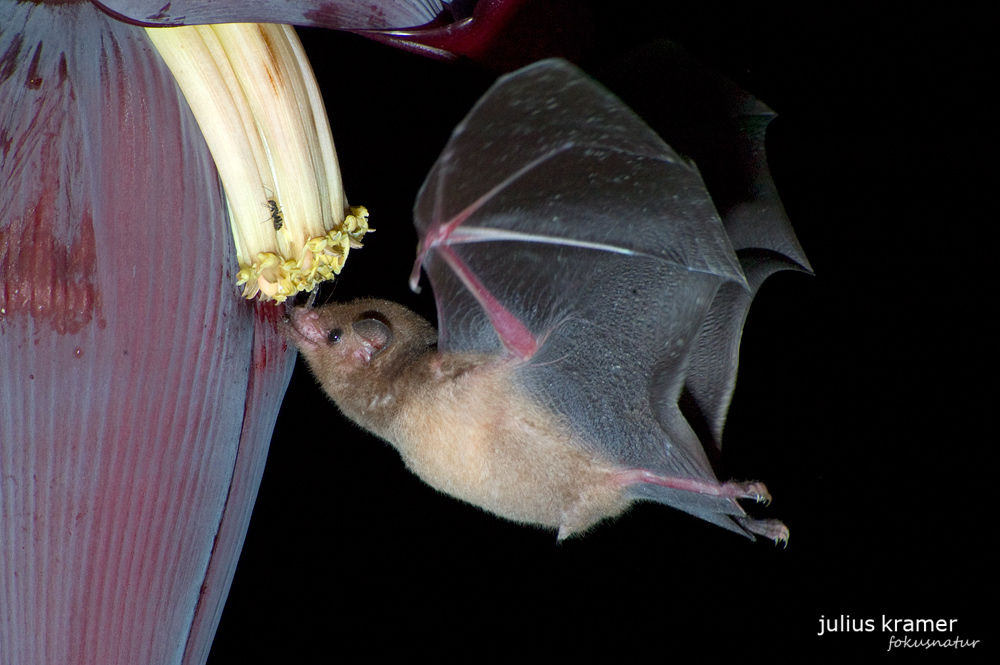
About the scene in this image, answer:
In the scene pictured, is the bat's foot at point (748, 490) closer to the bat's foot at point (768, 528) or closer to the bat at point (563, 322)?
the bat at point (563, 322)

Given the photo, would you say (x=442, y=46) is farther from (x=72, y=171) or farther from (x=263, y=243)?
(x=72, y=171)

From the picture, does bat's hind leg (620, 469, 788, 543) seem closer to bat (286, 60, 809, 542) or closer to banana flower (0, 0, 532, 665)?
bat (286, 60, 809, 542)

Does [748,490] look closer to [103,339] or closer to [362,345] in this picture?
[362,345]

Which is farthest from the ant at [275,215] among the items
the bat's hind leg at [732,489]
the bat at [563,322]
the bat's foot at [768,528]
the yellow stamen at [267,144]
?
the bat's foot at [768,528]

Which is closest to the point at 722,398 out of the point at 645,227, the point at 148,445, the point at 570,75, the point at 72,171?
the point at 645,227

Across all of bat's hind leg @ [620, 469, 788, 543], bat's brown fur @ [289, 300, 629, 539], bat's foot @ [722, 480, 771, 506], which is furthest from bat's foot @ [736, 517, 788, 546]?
bat's brown fur @ [289, 300, 629, 539]
